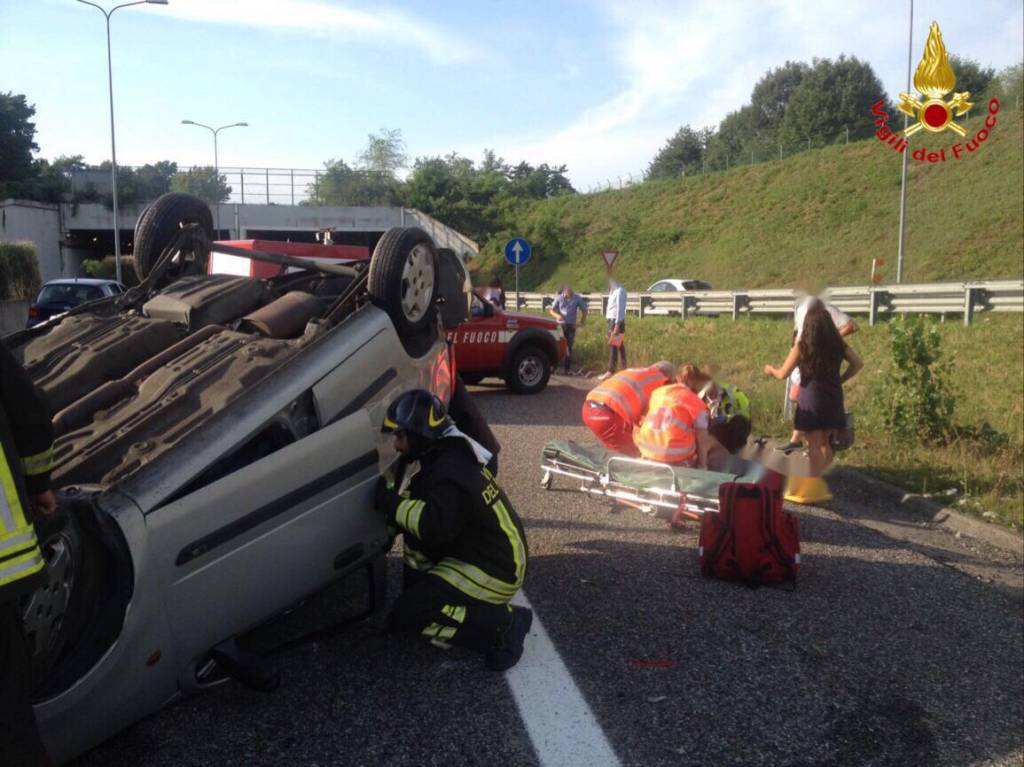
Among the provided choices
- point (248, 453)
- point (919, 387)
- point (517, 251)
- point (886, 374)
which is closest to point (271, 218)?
point (517, 251)

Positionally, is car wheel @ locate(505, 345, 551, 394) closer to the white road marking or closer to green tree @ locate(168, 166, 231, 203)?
the white road marking

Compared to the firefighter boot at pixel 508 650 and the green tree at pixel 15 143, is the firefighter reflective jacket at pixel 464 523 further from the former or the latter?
the green tree at pixel 15 143

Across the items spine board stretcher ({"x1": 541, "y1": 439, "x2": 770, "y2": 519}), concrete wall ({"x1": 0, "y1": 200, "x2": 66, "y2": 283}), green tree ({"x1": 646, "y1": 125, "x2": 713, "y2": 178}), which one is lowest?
spine board stretcher ({"x1": 541, "y1": 439, "x2": 770, "y2": 519})

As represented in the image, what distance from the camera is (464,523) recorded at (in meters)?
3.96

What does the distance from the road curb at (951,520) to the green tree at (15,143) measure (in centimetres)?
4885

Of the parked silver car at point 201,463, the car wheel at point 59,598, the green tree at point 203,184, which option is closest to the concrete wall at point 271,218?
the green tree at point 203,184

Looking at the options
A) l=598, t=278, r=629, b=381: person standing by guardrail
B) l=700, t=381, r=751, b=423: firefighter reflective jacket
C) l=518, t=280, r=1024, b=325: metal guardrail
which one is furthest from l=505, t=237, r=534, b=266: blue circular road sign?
l=700, t=381, r=751, b=423: firefighter reflective jacket

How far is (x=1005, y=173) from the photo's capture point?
118ft

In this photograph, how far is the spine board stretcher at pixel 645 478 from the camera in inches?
228

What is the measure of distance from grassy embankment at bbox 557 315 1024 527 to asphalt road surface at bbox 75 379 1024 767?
6.48 ft

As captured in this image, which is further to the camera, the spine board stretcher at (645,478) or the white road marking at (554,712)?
the spine board stretcher at (645,478)

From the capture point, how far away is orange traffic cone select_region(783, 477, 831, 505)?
7.04 m

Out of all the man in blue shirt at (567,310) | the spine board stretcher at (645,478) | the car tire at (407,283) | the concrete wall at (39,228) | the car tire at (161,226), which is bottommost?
the spine board stretcher at (645,478)

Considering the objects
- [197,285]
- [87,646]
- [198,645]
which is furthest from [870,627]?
[197,285]
